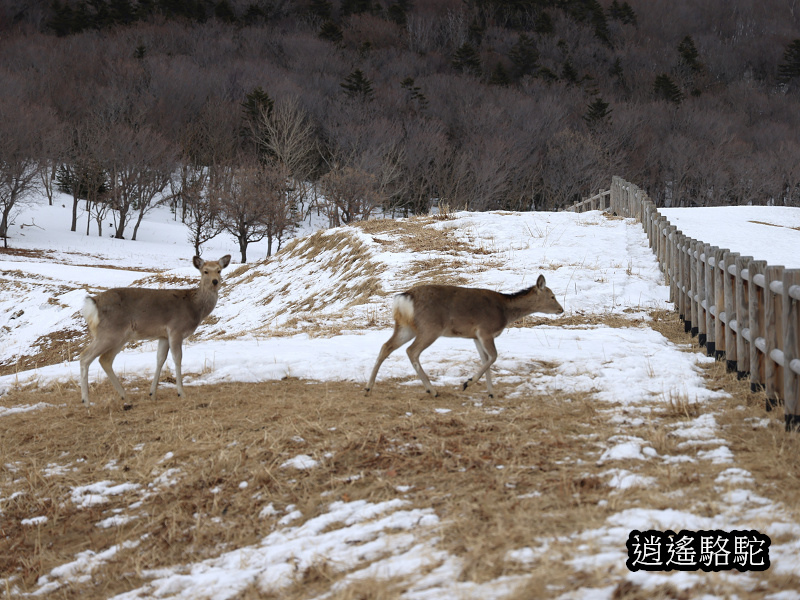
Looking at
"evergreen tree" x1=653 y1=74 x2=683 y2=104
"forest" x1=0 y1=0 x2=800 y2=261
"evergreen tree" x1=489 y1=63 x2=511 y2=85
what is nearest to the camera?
"forest" x1=0 y1=0 x2=800 y2=261

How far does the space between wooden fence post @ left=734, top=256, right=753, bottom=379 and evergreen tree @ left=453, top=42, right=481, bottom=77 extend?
97.9 m

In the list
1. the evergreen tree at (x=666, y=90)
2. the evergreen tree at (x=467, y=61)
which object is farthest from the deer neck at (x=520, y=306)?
the evergreen tree at (x=467, y=61)

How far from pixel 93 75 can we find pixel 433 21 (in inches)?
2208

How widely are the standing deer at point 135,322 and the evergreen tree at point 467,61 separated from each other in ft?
320

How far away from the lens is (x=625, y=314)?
13.0 meters

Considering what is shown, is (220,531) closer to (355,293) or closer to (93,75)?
(355,293)

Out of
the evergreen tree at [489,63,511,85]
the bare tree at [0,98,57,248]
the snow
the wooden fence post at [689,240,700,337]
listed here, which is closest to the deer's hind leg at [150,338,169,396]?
the snow

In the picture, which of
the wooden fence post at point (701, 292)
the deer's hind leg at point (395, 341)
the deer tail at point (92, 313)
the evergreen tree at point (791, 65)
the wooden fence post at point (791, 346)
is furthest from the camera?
the evergreen tree at point (791, 65)

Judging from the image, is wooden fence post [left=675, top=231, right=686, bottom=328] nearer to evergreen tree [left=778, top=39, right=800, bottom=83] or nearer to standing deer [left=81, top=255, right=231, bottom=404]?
standing deer [left=81, top=255, right=231, bottom=404]

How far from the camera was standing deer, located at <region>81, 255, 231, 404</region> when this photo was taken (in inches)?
330

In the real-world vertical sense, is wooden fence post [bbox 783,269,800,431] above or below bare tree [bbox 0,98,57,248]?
below

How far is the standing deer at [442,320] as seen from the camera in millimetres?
7852

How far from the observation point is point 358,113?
7581 centimetres

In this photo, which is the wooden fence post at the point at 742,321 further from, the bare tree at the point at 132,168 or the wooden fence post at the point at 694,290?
the bare tree at the point at 132,168
